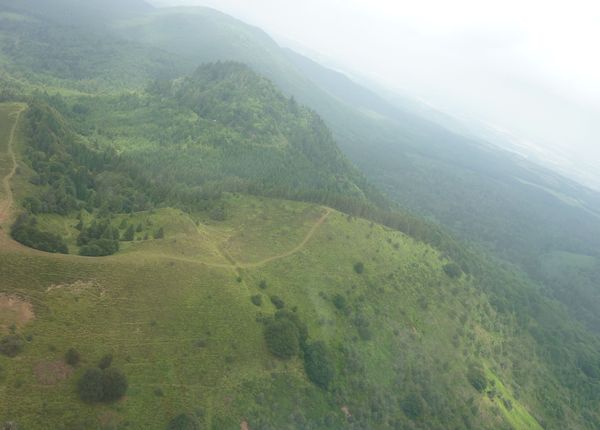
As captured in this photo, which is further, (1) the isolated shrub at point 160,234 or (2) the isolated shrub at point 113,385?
(1) the isolated shrub at point 160,234

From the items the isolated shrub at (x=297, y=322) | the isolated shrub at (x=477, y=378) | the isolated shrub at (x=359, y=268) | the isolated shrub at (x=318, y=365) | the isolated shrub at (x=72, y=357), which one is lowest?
the isolated shrub at (x=477, y=378)

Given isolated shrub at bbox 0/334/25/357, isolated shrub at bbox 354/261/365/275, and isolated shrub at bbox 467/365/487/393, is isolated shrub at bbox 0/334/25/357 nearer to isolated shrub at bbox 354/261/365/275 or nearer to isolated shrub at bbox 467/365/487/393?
isolated shrub at bbox 354/261/365/275

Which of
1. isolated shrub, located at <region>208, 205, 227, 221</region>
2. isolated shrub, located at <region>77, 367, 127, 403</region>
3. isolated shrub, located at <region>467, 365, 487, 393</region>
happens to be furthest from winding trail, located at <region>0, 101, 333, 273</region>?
isolated shrub, located at <region>467, 365, 487, 393</region>

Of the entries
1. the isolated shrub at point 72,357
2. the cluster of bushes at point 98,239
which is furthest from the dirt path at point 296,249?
the isolated shrub at point 72,357

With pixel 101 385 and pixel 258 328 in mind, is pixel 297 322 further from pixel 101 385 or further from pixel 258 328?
pixel 101 385

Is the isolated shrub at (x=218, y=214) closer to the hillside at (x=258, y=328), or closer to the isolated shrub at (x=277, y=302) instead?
the hillside at (x=258, y=328)

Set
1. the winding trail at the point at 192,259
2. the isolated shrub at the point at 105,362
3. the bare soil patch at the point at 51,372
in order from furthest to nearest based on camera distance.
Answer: the winding trail at the point at 192,259 < the isolated shrub at the point at 105,362 < the bare soil patch at the point at 51,372

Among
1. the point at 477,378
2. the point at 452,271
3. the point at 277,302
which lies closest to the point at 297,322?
the point at 277,302
